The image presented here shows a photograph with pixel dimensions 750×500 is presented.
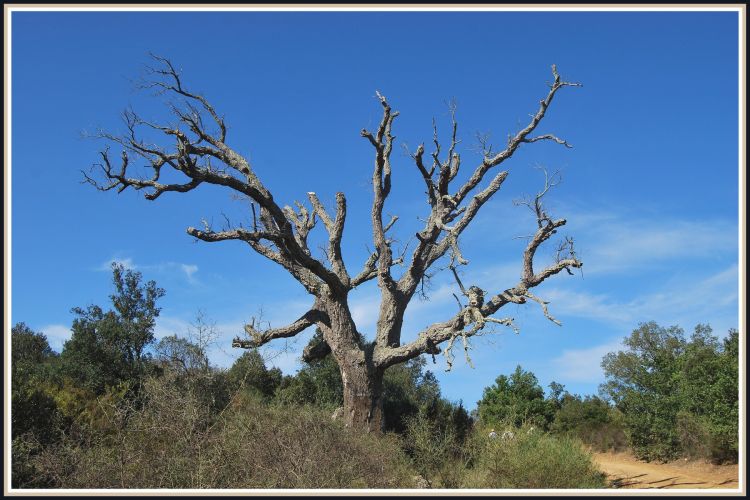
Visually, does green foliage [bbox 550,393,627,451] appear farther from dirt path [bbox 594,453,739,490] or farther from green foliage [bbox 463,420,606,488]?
green foliage [bbox 463,420,606,488]

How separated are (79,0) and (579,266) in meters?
12.2

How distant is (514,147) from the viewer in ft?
53.2

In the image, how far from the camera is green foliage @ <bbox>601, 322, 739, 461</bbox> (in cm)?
1703

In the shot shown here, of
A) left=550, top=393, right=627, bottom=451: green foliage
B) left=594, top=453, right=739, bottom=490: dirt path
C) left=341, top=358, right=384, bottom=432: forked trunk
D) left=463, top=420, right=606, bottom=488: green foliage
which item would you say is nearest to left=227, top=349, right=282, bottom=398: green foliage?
left=341, top=358, right=384, bottom=432: forked trunk

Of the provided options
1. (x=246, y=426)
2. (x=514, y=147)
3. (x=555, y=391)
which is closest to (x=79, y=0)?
(x=246, y=426)

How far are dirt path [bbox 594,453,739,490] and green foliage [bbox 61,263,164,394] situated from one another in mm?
16277

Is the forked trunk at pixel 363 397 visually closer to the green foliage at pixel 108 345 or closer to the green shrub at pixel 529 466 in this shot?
the green shrub at pixel 529 466

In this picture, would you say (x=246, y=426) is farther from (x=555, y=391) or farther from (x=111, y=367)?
(x=555, y=391)

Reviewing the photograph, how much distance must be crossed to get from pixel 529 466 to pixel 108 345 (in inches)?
696

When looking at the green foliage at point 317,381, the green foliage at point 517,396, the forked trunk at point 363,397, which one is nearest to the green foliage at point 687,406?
the green foliage at point 517,396

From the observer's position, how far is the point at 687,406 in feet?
72.0

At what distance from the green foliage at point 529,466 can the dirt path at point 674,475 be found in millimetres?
4404

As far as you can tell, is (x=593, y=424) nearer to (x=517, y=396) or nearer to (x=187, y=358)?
(x=517, y=396)

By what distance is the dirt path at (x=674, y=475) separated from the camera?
1555cm
